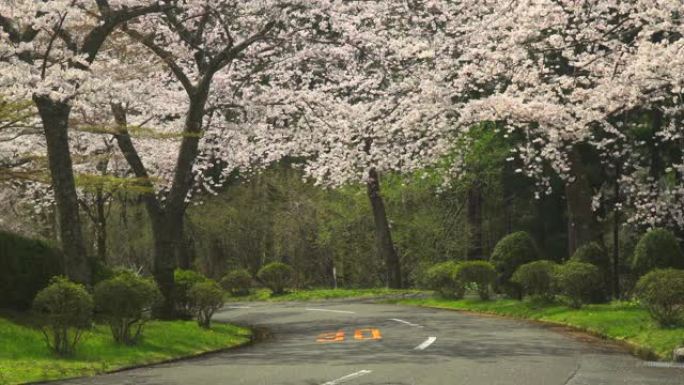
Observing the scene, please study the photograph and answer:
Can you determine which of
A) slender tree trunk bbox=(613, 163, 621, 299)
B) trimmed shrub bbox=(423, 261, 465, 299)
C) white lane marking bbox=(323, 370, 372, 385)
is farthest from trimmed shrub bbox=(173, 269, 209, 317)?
slender tree trunk bbox=(613, 163, 621, 299)

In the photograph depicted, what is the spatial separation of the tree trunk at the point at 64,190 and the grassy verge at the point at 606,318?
431 inches

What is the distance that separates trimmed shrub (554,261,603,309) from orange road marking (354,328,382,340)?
5.69 metres

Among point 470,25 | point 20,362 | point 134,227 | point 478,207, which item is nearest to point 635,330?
point 470,25

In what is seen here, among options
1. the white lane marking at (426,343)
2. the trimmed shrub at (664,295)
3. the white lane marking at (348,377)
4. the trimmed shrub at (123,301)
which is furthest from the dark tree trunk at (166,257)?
the trimmed shrub at (664,295)

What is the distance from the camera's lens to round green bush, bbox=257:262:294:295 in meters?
43.2

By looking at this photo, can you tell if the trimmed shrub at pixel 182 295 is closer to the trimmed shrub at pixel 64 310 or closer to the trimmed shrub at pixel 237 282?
the trimmed shrub at pixel 64 310

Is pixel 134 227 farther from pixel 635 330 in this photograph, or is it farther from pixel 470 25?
pixel 635 330

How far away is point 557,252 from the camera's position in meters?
43.7

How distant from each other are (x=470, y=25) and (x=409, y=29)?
3.36 m

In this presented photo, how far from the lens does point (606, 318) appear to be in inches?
859

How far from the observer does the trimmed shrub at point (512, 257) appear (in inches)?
1228

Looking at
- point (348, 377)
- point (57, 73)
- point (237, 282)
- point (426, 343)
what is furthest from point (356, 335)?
point (237, 282)

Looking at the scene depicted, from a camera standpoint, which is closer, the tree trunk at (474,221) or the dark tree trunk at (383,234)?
the dark tree trunk at (383,234)

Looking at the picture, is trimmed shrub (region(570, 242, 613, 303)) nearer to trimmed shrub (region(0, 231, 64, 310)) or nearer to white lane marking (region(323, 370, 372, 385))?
trimmed shrub (region(0, 231, 64, 310))
